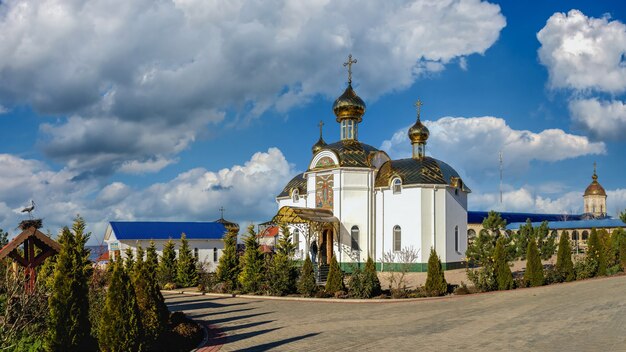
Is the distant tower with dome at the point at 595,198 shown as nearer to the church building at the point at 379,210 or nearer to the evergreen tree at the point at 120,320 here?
the church building at the point at 379,210

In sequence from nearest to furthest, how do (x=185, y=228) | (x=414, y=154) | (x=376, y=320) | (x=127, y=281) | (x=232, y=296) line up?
(x=127, y=281)
(x=376, y=320)
(x=232, y=296)
(x=414, y=154)
(x=185, y=228)

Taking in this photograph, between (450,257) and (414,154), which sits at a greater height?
(414,154)

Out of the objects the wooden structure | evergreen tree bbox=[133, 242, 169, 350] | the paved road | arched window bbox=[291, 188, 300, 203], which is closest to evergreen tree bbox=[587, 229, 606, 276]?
the paved road

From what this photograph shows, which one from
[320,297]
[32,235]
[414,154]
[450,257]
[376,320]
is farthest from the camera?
[414,154]

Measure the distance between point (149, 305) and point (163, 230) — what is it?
30714 millimetres

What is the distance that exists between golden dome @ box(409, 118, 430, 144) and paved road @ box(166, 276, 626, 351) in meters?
14.2

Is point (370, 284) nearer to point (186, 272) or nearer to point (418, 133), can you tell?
point (186, 272)

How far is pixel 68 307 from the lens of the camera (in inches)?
381

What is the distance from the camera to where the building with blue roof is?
38594 mm

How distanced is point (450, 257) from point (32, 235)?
2186 cm

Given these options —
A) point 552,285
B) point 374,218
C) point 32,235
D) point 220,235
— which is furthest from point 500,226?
point 220,235

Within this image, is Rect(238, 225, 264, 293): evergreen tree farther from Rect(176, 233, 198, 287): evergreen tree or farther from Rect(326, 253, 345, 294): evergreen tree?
Rect(176, 233, 198, 287): evergreen tree

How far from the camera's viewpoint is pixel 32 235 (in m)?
13.7

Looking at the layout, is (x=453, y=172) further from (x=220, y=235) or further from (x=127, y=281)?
(x=127, y=281)
